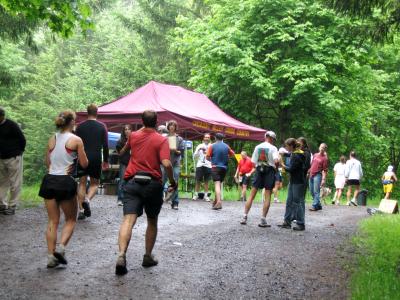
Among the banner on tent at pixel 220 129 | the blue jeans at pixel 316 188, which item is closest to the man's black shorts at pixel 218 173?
the blue jeans at pixel 316 188

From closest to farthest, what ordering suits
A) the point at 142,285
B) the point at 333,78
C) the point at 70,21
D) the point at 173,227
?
the point at 142,285 < the point at 70,21 < the point at 173,227 < the point at 333,78

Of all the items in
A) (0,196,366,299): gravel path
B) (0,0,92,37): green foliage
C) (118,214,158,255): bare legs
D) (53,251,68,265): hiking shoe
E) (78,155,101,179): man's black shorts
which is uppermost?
(0,0,92,37): green foliage

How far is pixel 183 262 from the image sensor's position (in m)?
7.21

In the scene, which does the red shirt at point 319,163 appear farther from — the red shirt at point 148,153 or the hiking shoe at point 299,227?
the red shirt at point 148,153

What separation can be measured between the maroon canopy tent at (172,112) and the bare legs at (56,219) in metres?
10.4

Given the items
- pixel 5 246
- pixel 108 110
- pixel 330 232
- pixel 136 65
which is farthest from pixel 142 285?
pixel 136 65

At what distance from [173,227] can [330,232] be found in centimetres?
314

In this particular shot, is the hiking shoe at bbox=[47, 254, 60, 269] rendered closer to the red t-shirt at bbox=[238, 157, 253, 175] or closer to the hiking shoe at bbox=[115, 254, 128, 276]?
the hiking shoe at bbox=[115, 254, 128, 276]

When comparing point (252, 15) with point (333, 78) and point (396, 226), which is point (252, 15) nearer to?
point (333, 78)

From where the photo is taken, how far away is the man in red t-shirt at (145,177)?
639 centimetres

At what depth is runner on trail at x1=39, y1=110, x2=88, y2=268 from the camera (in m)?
6.37

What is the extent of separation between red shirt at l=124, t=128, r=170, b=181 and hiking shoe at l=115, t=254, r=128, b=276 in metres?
0.92

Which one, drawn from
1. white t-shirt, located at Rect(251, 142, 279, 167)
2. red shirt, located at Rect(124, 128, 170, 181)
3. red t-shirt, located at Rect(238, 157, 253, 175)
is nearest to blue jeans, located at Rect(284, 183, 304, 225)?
white t-shirt, located at Rect(251, 142, 279, 167)

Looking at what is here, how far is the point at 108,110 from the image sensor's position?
1756 cm
